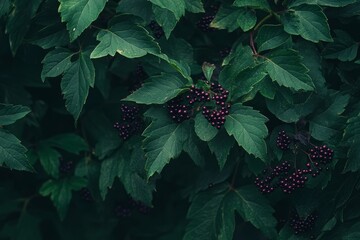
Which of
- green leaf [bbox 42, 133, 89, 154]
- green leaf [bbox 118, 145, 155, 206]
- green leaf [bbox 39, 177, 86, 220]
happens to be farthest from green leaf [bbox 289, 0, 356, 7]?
green leaf [bbox 39, 177, 86, 220]

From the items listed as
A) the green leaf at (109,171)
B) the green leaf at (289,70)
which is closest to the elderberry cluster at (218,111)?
the green leaf at (289,70)

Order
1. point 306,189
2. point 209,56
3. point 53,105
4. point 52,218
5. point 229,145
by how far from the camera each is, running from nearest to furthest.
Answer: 1. point 229,145
2. point 306,189
3. point 209,56
4. point 53,105
5. point 52,218

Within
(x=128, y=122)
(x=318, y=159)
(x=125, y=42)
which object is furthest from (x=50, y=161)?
(x=318, y=159)

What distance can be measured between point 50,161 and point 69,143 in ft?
0.48

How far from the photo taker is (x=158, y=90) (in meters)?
2.78

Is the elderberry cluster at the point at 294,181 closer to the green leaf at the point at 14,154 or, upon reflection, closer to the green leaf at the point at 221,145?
the green leaf at the point at 221,145

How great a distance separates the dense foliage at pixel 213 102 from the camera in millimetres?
2758

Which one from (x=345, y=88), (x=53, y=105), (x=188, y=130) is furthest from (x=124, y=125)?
(x=345, y=88)

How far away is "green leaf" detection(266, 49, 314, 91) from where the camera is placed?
277 cm

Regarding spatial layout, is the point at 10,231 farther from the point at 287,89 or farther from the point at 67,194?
the point at 287,89

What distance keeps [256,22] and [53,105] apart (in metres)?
1.32

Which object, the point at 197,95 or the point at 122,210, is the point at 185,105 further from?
the point at 122,210

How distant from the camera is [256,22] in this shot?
303 centimetres

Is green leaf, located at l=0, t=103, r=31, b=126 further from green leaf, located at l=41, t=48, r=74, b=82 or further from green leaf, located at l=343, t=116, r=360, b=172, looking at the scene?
green leaf, located at l=343, t=116, r=360, b=172
